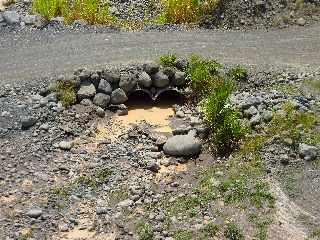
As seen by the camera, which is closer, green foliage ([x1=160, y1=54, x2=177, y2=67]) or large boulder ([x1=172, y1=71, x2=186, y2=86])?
large boulder ([x1=172, y1=71, x2=186, y2=86])

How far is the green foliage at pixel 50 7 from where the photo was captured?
21156mm

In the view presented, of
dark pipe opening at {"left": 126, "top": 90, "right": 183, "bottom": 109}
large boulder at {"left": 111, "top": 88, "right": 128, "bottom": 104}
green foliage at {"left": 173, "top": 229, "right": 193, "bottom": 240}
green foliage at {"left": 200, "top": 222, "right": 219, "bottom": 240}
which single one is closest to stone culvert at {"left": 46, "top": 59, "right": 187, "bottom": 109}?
large boulder at {"left": 111, "top": 88, "right": 128, "bottom": 104}

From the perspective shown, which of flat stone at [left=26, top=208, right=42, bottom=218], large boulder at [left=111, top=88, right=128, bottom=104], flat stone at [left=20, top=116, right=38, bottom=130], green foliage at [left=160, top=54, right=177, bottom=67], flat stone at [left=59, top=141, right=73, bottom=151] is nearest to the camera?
flat stone at [left=26, top=208, right=42, bottom=218]

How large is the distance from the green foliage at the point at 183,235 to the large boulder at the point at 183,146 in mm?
2933

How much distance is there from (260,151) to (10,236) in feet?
19.8

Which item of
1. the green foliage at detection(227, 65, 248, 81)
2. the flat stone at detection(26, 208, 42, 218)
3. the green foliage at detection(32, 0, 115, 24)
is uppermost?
the green foliage at detection(32, 0, 115, 24)

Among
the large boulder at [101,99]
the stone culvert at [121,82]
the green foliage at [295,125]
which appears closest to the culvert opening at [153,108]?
the stone culvert at [121,82]

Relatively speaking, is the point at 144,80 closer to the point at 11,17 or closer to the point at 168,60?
the point at 168,60

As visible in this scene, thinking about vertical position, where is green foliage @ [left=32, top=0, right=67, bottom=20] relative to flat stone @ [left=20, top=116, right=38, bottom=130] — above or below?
above

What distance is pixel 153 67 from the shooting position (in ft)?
57.0

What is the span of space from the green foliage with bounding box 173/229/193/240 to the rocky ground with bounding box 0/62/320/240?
20 millimetres

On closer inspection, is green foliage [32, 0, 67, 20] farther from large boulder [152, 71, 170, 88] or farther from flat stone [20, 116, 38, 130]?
flat stone [20, 116, 38, 130]

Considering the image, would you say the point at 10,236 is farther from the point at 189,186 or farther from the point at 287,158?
Result: the point at 287,158

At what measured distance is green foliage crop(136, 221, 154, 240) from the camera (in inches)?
503
